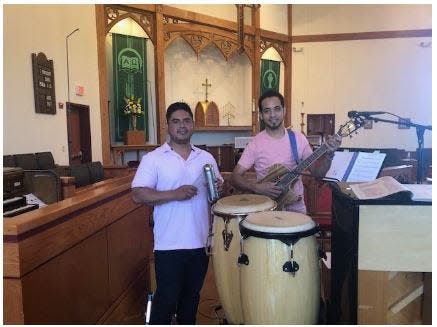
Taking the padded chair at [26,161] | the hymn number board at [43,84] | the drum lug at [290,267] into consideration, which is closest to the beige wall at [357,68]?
the hymn number board at [43,84]

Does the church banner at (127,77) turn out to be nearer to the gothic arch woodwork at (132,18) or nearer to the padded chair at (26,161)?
the gothic arch woodwork at (132,18)

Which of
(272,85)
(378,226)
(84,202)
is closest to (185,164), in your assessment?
(84,202)

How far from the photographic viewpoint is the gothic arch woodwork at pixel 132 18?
6.61 m

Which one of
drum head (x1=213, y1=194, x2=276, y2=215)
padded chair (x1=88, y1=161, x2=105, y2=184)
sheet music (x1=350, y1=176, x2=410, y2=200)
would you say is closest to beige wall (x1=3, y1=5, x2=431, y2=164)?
padded chair (x1=88, y1=161, x2=105, y2=184)

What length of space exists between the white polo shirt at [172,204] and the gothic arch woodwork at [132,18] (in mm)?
5356

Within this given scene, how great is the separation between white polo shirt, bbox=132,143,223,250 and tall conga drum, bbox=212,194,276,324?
0.33 feet

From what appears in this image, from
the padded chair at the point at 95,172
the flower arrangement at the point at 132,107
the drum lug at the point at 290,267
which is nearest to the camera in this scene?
the drum lug at the point at 290,267

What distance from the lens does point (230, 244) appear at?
1.92m

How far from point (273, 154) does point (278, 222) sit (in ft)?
2.30

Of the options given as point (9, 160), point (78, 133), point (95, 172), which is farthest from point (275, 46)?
point (9, 160)

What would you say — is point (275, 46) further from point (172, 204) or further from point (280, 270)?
point (280, 270)

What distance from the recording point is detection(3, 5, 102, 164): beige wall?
4424 millimetres

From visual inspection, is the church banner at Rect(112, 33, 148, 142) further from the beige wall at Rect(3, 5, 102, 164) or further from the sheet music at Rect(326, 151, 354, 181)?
the sheet music at Rect(326, 151, 354, 181)

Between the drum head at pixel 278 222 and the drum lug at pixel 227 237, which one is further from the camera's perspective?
the drum lug at pixel 227 237
